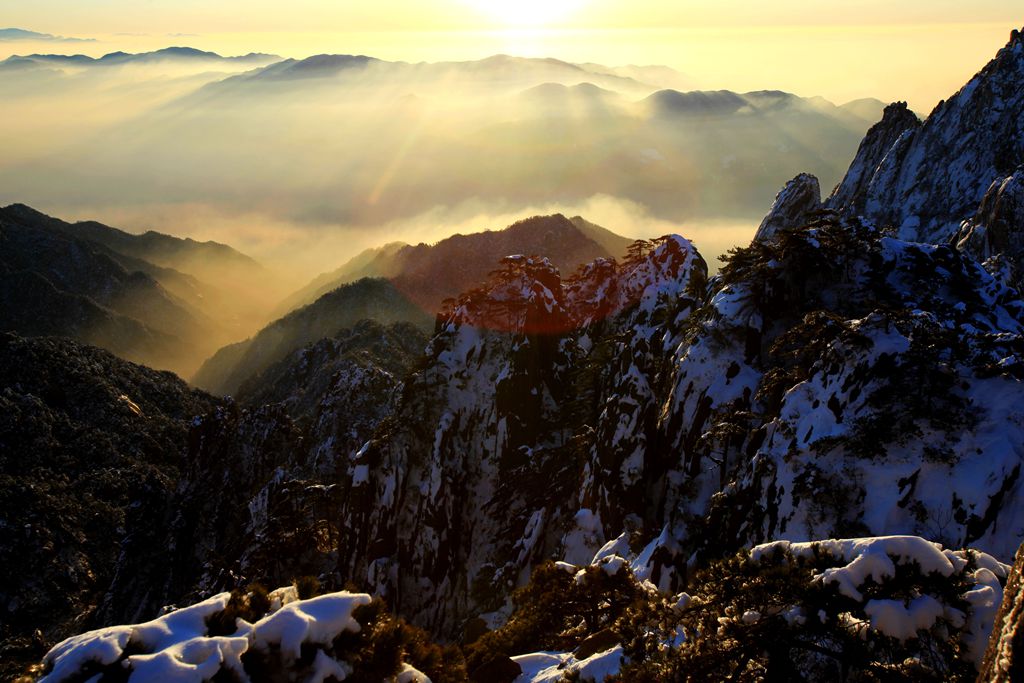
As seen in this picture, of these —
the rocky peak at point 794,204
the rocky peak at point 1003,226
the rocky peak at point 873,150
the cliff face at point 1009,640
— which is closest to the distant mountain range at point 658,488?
the cliff face at point 1009,640

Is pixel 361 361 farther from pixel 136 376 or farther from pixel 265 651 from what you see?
pixel 265 651

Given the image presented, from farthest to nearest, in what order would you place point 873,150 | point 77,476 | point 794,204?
point 77,476 < point 873,150 < point 794,204

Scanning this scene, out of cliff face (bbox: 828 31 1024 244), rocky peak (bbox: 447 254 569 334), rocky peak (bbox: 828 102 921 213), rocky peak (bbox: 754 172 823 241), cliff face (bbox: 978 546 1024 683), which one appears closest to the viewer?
cliff face (bbox: 978 546 1024 683)

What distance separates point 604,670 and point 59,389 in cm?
12237

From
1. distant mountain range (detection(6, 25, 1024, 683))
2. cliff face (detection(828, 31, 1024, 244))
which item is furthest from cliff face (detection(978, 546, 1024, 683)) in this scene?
cliff face (detection(828, 31, 1024, 244))

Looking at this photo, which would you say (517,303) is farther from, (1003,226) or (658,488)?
(1003,226)

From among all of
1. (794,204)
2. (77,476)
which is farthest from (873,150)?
(77,476)

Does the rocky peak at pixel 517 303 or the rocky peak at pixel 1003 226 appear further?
the rocky peak at pixel 1003 226

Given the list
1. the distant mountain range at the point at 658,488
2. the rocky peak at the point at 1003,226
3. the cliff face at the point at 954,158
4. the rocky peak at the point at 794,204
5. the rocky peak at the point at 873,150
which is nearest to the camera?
the distant mountain range at the point at 658,488

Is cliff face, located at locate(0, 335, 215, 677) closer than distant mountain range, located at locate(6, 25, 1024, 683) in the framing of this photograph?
No

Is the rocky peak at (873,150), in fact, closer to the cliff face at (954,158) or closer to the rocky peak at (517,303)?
the cliff face at (954,158)

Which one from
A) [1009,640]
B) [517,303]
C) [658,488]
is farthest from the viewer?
[517,303]

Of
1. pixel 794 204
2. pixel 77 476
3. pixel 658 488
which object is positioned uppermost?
pixel 794 204

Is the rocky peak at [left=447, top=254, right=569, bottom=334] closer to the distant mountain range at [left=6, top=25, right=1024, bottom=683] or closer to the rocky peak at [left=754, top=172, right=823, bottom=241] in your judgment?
the distant mountain range at [left=6, top=25, right=1024, bottom=683]
